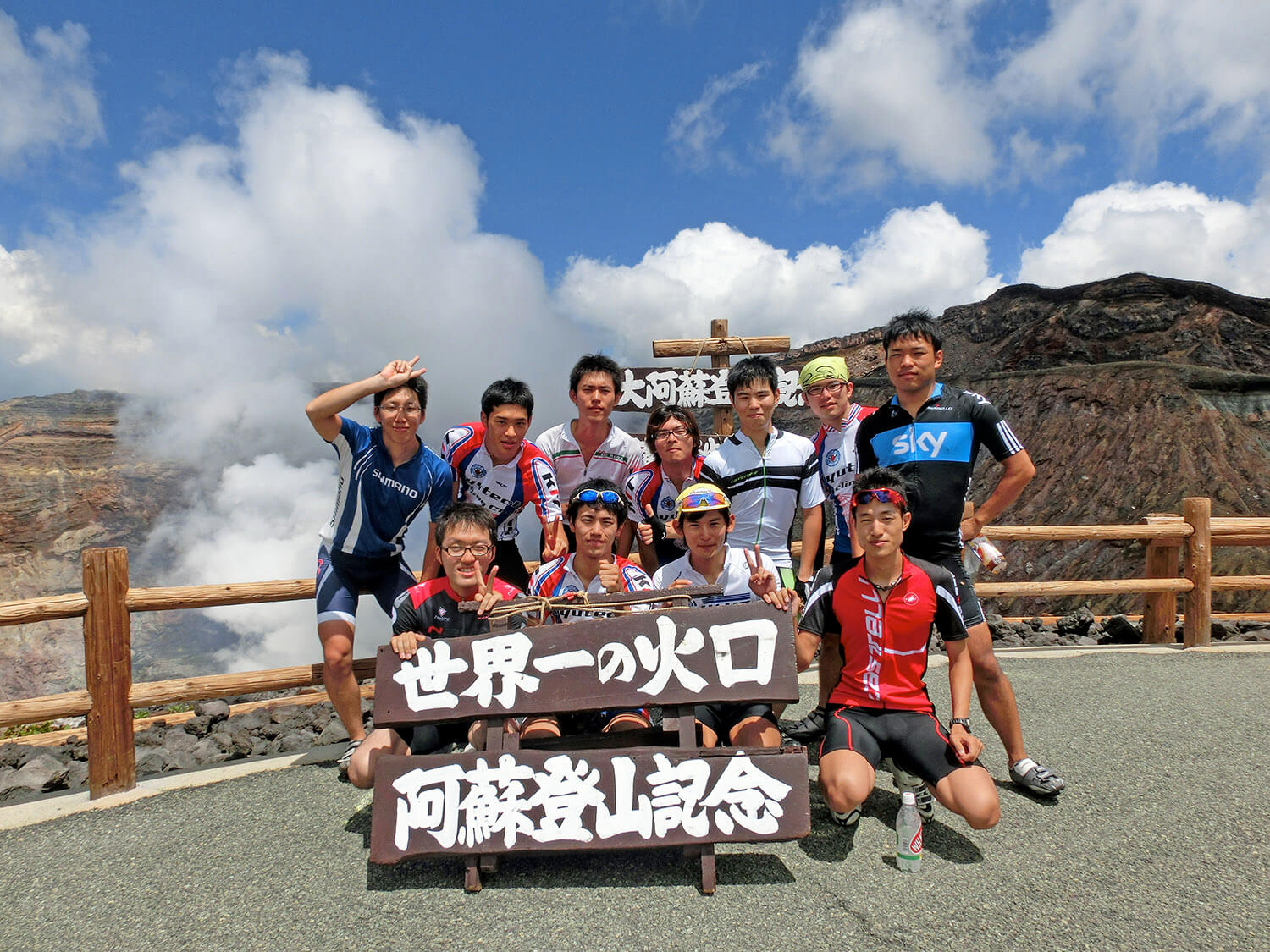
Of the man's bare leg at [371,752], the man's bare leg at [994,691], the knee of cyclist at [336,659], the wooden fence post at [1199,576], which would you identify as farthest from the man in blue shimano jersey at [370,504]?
the wooden fence post at [1199,576]

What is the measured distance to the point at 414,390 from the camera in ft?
11.4

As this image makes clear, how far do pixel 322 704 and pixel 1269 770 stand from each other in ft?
23.3

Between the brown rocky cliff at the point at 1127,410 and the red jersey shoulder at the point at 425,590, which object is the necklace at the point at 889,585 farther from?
the brown rocky cliff at the point at 1127,410

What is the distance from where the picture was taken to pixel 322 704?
21.8 feet

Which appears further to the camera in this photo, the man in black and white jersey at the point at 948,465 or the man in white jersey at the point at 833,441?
the man in white jersey at the point at 833,441

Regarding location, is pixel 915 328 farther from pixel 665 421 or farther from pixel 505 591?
pixel 505 591

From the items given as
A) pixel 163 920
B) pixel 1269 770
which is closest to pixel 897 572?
pixel 1269 770

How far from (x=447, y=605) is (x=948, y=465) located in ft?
7.94

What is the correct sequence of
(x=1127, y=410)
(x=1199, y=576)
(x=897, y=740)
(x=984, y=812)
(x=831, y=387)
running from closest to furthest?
(x=984, y=812) → (x=897, y=740) → (x=831, y=387) → (x=1199, y=576) → (x=1127, y=410)

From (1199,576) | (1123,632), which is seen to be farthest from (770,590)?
(1123,632)

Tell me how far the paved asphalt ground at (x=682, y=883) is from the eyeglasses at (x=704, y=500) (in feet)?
4.67

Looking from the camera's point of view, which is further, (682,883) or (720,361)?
(720,361)

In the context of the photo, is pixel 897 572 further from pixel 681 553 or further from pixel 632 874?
pixel 632 874

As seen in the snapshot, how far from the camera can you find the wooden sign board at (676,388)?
643 cm
